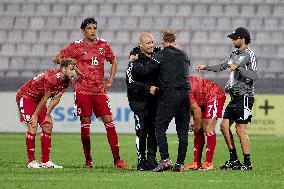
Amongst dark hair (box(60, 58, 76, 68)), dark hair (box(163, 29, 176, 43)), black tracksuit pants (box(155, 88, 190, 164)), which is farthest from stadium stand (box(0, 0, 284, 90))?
dark hair (box(163, 29, 176, 43))

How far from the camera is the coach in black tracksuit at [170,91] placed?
12492mm

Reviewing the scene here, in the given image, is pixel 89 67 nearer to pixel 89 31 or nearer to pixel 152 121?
pixel 89 31

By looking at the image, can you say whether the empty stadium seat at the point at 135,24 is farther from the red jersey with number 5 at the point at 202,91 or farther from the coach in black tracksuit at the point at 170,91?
the coach in black tracksuit at the point at 170,91

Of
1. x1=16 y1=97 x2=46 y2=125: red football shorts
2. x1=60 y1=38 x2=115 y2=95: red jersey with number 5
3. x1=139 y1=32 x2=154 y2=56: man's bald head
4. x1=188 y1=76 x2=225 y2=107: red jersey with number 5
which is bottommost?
x1=16 y1=97 x2=46 y2=125: red football shorts

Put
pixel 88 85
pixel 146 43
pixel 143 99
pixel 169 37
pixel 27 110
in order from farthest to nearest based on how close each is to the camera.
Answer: pixel 88 85 < pixel 27 110 < pixel 143 99 < pixel 146 43 < pixel 169 37

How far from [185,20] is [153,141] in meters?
18.1

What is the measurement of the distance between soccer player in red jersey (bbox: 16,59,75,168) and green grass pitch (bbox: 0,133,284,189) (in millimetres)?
351

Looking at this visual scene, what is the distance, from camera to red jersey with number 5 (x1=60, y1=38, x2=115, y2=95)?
45.7 feet

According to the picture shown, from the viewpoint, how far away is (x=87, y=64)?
13.9 m

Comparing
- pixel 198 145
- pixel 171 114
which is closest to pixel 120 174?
pixel 171 114

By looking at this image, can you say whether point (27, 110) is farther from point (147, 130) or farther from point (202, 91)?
point (202, 91)

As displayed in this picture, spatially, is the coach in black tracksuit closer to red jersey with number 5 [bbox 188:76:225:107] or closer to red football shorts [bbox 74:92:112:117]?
red jersey with number 5 [bbox 188:76:225:107]

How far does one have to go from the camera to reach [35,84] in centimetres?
1366

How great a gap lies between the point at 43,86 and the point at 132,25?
17361 millimetres
